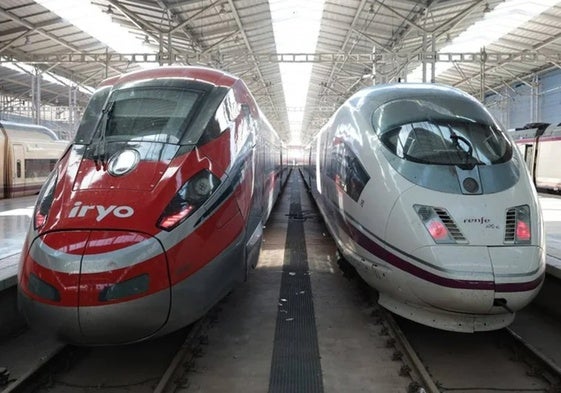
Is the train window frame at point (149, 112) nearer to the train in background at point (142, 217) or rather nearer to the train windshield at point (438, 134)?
the train in background at point (142, 217)

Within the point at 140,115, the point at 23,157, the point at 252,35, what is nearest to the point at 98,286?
the point at 140,115

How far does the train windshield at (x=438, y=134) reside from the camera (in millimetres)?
4973

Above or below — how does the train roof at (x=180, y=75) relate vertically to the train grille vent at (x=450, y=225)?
above

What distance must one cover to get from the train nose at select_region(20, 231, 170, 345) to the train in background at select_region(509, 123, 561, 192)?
18566mm

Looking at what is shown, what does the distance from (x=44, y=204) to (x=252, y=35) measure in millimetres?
20175

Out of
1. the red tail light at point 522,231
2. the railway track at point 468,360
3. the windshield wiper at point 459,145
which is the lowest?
the railway track at point 468,360

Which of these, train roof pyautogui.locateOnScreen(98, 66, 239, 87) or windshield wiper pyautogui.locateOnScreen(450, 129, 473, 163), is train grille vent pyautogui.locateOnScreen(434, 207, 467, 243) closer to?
windshield wiper pyautogui.locateOnScreen(450, 129, 473, 163)

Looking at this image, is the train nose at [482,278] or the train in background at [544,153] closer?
the train nose at [482,278]

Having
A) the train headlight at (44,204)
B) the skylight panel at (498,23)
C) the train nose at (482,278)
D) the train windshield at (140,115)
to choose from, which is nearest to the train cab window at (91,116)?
the train windshield at (140,115)

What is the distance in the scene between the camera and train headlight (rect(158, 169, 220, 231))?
3.86 meters

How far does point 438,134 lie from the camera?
5172 millimetres

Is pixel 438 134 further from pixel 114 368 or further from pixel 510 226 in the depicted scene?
pixel 114 368

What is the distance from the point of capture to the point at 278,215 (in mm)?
16109

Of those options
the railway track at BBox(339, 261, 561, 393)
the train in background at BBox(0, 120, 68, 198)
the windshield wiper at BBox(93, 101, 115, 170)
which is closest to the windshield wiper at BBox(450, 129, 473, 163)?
the railway track at BBox(339, 261, 561, 393)
